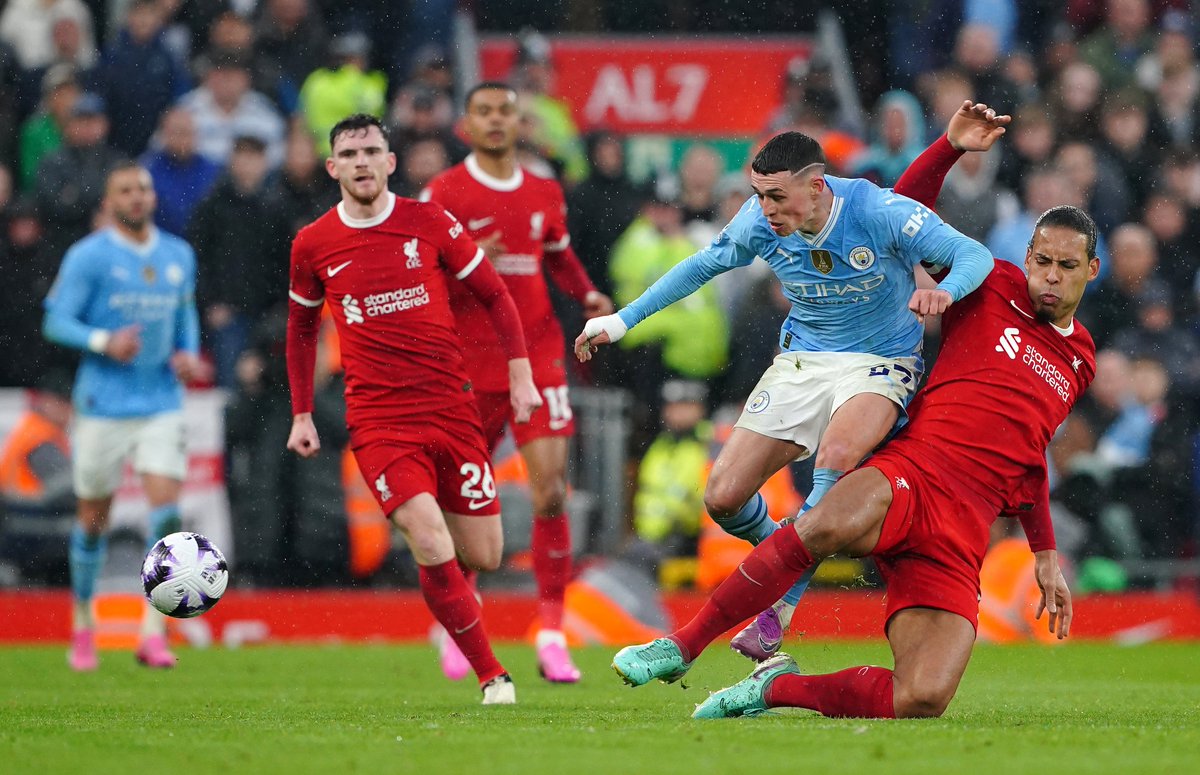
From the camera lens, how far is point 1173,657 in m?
12.0

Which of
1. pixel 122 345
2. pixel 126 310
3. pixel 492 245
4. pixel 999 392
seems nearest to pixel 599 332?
pixel 999 392

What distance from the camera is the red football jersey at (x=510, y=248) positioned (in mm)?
10086

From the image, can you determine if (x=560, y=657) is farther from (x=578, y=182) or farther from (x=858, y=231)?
(x=578, y=182)

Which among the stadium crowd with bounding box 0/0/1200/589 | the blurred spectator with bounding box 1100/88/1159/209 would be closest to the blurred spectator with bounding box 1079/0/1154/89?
the stadium crowd with bounding box 0/0/1200/589

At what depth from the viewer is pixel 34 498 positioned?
44.4 feet

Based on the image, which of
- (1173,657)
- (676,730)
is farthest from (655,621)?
(676,730)

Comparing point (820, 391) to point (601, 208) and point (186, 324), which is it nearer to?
point (186, 324)

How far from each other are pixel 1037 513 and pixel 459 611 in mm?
2778

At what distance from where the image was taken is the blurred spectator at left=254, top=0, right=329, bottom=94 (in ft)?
54.6

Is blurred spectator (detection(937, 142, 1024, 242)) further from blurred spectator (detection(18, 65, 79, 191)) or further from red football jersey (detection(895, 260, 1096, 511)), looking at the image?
blurred spectator (detection(18, 65, 79, 191))

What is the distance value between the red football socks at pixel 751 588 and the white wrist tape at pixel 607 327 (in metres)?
1.18

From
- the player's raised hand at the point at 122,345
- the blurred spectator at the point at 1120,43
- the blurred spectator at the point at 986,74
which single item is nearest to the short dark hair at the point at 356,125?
the player's raised hand at the point at 122,345

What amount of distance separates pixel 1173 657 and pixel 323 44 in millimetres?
9717

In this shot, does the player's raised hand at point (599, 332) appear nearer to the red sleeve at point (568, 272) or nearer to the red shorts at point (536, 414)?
the red shorts at point (536, 414)
